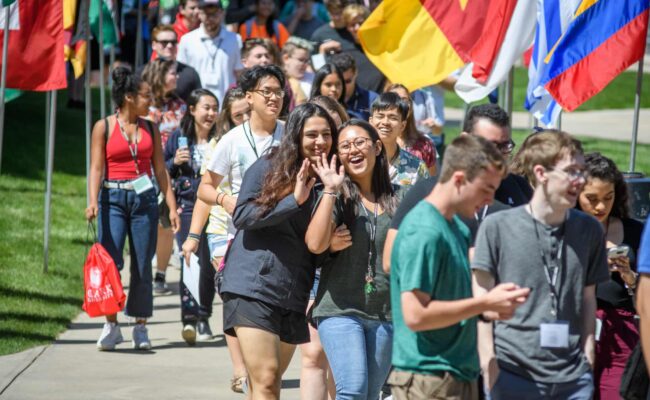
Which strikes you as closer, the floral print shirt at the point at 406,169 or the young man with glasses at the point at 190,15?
the floral print shirt at the point at 406,169

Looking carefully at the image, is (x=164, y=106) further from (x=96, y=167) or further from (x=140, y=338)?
(x=140, y=338)

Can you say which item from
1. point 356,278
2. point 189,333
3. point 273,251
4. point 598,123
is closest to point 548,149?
point 356,278

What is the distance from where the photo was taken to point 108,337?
937cm

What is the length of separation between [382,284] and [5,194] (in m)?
11.6

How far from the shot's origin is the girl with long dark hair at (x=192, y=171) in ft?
31.3

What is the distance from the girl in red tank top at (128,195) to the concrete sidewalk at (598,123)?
13.5 metres

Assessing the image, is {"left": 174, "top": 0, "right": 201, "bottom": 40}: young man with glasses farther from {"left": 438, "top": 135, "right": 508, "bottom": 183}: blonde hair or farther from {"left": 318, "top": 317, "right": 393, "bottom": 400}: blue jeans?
{"left": 438, "top": 135, "right": 508, "bottom": 183}: blonde hair

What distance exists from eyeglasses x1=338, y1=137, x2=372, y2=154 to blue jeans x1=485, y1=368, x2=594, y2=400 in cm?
172

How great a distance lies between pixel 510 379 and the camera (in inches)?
189

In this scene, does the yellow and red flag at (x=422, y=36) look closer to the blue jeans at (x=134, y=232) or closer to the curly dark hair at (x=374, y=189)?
the blue jeans at (x=134, y=232)

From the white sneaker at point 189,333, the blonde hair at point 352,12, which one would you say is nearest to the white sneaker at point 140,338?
the white sneaker at point 189,333

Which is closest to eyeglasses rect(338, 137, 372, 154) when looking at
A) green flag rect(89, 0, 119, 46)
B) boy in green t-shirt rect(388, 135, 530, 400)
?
boy in green t-shirt rect(388, 135, 530, 400)

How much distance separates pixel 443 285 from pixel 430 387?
15.6 inches

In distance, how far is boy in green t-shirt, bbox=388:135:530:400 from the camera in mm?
4531
